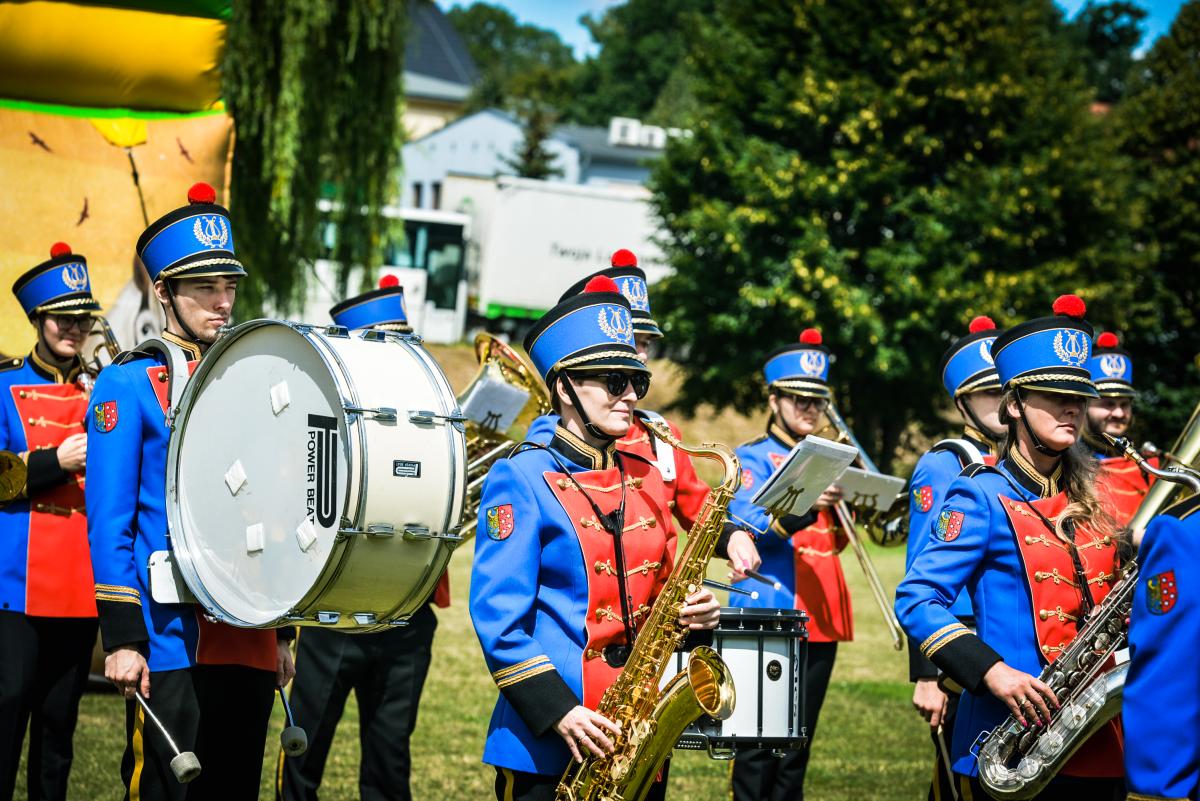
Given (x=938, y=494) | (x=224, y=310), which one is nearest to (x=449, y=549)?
(x=224, y=310)

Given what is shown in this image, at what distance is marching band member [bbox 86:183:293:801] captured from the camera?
478cm

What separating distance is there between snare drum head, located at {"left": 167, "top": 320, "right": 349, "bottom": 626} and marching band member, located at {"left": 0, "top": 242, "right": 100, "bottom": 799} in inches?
58.8

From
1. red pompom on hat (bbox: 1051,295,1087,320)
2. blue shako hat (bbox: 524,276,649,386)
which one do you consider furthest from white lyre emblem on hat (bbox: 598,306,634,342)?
red pompom on hat (bbox: 1051,295,1087,320)

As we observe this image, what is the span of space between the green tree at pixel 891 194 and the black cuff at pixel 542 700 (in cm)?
2614

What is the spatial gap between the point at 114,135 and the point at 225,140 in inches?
34.4

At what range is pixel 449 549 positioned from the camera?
4.46 m

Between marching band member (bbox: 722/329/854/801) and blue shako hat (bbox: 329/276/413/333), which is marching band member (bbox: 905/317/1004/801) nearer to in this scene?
marching band member (bbox: 722/329/854/801)

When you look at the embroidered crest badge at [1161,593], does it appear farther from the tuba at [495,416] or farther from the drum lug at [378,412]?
the tuba at [495,416]

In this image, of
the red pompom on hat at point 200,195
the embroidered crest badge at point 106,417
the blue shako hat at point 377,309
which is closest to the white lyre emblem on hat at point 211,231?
the red pompom on hat at point 200,195

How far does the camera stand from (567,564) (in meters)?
4.46

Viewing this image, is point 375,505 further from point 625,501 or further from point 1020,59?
point 1020,59

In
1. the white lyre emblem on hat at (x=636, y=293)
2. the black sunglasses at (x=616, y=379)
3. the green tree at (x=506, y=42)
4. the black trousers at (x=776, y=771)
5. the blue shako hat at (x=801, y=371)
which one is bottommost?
the black trousers at (x=776, y=771)

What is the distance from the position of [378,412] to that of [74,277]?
10.0ft

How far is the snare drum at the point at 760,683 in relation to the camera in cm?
497
